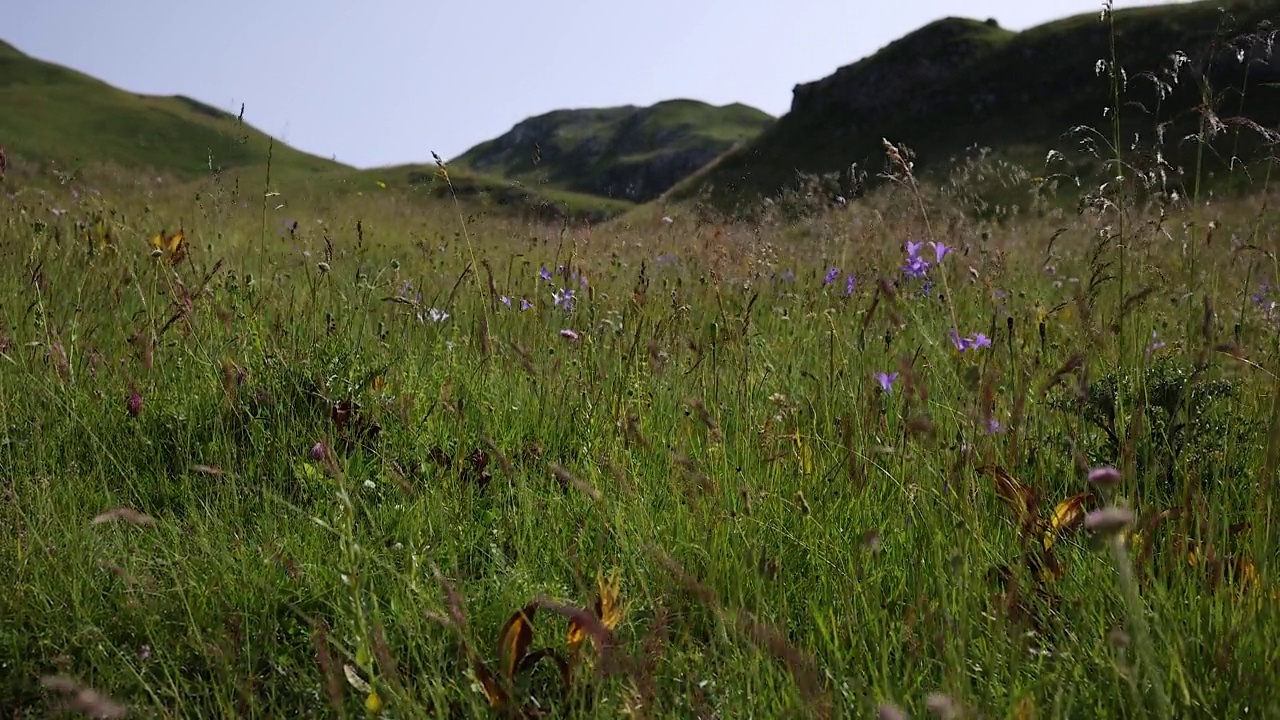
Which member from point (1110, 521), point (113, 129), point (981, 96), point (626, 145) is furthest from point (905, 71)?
point (626, 145)

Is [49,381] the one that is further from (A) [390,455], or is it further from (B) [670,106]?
(B) [670,106]

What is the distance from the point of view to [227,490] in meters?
1.95

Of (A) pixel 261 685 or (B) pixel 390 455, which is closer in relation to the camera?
(A) pixel 261 685

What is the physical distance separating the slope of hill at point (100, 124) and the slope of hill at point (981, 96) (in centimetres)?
2199

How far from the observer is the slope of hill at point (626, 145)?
3135 inches

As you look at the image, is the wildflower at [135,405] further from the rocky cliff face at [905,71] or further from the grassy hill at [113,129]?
the rocky cliff face at [905,71]

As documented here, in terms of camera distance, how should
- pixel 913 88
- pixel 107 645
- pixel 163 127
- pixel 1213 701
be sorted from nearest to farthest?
pixel 1213 701 < pixel 107 645 < pixel 913 88 < pixel 163 127

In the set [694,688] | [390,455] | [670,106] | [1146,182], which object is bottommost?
[694,688]

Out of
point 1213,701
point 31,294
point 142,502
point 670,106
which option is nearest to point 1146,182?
point 1213,701

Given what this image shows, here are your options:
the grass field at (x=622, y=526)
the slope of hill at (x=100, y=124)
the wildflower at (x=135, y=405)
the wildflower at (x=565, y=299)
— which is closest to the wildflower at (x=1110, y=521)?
the grass field at (x=622, y=526)

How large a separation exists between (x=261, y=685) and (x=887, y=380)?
164 cm

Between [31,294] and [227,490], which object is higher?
[31,294]

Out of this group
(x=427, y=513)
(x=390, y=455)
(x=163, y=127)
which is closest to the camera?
(x=427, y=513)

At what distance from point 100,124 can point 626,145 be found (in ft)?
183
